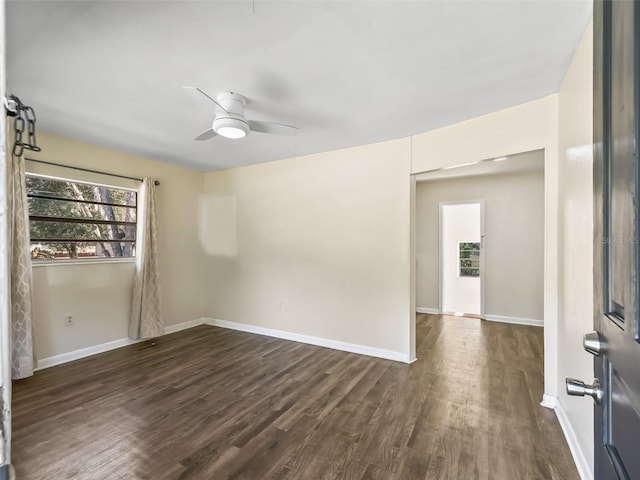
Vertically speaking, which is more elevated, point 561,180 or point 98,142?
point 98,142

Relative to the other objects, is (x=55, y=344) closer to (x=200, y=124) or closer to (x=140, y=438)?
(x=140, y=438)

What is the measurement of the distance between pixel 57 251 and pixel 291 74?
3.39m

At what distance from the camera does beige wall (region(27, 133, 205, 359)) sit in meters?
3.27

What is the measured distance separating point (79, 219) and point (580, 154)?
4903 millimetres

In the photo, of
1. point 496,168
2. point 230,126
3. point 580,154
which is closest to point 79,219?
point 230,126

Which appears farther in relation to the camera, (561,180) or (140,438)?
(561,180)

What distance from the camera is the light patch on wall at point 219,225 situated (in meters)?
4.77

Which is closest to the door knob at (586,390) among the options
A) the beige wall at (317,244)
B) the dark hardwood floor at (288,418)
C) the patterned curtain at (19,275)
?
the dark hardwood floor at (288,418)

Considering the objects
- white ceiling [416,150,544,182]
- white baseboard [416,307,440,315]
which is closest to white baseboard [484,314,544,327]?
white baseboard [416,307,440,315]

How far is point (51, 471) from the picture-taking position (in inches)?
69.6

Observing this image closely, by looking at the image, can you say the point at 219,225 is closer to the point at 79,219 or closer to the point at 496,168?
the point at 79,219

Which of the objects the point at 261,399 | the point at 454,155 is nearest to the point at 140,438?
the point at 261,399

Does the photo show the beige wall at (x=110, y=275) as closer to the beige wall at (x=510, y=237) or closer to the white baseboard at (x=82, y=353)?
the white baseboard at (x=82, y=353)

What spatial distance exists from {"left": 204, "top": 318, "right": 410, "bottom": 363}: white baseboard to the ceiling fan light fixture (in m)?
2.80
